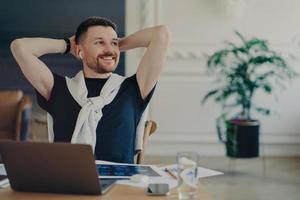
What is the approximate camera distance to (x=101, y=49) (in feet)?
7.12

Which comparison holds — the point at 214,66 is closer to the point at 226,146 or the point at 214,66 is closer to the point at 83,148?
the point at 226,146

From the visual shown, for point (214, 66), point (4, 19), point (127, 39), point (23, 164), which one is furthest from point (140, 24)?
point (23, 164)

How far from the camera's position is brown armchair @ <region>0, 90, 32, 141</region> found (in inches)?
147

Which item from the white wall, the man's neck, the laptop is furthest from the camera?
the white wall

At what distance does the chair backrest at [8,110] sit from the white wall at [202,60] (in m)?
1.71

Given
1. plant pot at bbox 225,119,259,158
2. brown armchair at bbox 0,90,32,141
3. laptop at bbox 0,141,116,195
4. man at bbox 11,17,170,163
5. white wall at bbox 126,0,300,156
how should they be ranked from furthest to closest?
white wall at bbox 126,0,300,156 < plant pot at bbox 225,119,259,158 < brown armchair at bbox 0,90,32,141 < man at bbox 11,17,170,163 < laptop at bbox 0,141,116,195

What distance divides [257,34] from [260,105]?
25.8 inches

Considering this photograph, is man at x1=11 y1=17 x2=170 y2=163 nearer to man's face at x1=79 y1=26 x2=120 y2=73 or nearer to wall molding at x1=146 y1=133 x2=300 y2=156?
man's face at x1=79 y1=26 x2=120 y2=73

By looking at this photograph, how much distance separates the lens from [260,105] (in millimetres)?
5449

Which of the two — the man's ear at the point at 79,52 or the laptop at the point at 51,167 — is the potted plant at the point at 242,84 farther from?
the laptop at the point at 51,167

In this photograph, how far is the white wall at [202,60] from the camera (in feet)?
17.6

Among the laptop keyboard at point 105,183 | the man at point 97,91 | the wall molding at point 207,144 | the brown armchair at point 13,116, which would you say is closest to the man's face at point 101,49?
the man at point 97,91

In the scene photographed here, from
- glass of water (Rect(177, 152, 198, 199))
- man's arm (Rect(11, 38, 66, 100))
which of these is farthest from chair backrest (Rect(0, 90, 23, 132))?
glass of water (Rect(177, 152, 198, 199))

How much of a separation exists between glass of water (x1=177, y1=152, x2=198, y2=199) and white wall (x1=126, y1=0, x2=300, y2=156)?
3846mm
